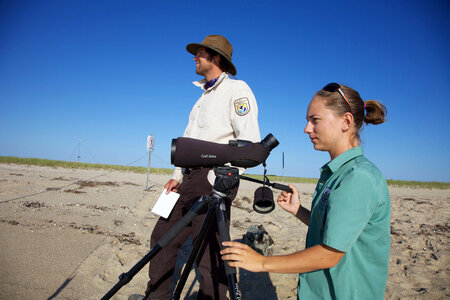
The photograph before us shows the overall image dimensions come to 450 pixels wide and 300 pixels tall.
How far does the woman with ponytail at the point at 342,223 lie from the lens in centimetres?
100

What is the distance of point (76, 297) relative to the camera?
97.8 inches

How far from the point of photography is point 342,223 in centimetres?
99

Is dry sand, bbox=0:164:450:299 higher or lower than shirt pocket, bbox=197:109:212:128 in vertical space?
lower

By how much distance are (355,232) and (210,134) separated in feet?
4.51

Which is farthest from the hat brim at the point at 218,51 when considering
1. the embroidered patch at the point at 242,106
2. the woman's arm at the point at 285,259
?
the woman's arm at the point at 285,259

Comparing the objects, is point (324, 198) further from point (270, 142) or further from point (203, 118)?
point (203, 118)

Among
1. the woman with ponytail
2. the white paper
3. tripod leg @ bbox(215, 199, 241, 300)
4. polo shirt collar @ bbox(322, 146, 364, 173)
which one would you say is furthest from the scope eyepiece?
the white paper

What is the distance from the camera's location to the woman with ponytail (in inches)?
39.4

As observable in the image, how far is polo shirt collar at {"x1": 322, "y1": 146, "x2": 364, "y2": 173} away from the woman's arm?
0.43m

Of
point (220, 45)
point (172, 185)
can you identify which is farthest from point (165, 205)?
point (220, 45)

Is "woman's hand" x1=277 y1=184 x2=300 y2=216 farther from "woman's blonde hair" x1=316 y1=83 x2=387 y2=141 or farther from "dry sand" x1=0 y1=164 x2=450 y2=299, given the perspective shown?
"dry sand" x1=0 y1=164 x2=450 y2=299

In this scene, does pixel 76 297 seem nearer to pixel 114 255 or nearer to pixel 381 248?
pixel 114 255

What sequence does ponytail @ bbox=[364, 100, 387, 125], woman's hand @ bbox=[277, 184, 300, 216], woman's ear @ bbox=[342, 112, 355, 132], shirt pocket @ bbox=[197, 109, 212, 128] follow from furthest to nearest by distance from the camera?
shirt pocket @ bbox=[197, 109, 212, 128]
woman's hand @ bbox=[277, 184, 300, 216]
ponytail @ bbox=[364, 100, 387, 125]
woman's ear @ bbox=[342, 112, 355, 132]

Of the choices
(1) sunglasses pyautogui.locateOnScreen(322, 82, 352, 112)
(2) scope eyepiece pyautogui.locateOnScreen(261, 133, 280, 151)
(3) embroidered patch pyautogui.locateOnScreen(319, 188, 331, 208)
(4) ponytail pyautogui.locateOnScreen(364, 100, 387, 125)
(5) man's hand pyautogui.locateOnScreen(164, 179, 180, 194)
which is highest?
(1) sunglasses pyautogui.locateOnScreen(322, 82, 352, 112)
